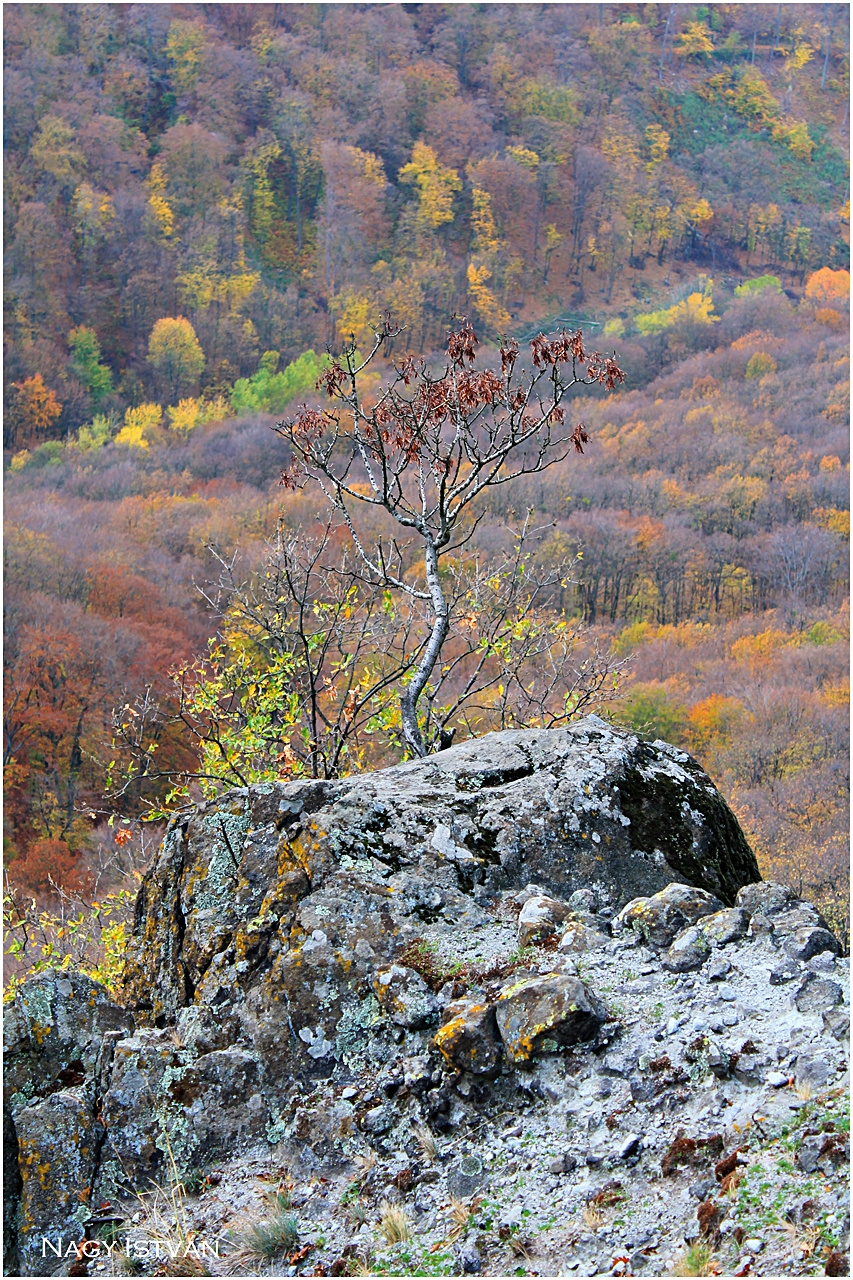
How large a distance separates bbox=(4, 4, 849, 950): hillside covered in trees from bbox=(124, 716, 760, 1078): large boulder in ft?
6.79

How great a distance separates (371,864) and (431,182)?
18651 centimetres

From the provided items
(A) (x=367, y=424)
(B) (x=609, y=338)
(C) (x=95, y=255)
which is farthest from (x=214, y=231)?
(A) (x=367, y=424)

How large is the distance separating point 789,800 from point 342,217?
479 feet

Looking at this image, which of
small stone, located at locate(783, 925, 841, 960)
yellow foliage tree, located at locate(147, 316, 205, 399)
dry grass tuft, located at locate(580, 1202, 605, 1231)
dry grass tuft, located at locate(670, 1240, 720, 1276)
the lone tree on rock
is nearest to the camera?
dry grass tuft, located at locate(670, 1240, 720, 1276)

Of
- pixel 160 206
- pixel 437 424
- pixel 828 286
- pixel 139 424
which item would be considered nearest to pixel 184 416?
pixel 139 424

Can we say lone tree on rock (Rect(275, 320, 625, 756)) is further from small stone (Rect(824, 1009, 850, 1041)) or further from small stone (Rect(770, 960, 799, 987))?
small stone (Rect(824, 1009, 850, 1041))

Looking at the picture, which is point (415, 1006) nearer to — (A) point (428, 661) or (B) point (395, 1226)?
(B) point (395, 1226)

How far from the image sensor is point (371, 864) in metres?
4.83

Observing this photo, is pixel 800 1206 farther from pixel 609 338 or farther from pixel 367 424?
pixel 609 338

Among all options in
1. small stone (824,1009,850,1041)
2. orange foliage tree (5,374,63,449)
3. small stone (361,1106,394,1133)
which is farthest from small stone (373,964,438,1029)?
orange foliage tree (5,374,63,449)

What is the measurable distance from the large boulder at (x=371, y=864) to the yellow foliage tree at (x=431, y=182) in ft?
572

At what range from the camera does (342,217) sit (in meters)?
173

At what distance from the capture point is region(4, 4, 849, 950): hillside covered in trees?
32875 millimetres

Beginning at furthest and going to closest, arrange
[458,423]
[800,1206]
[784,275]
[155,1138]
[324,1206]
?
[784,275] < [458,423] < [155,1138] < [324,1206] < [800,1206]
